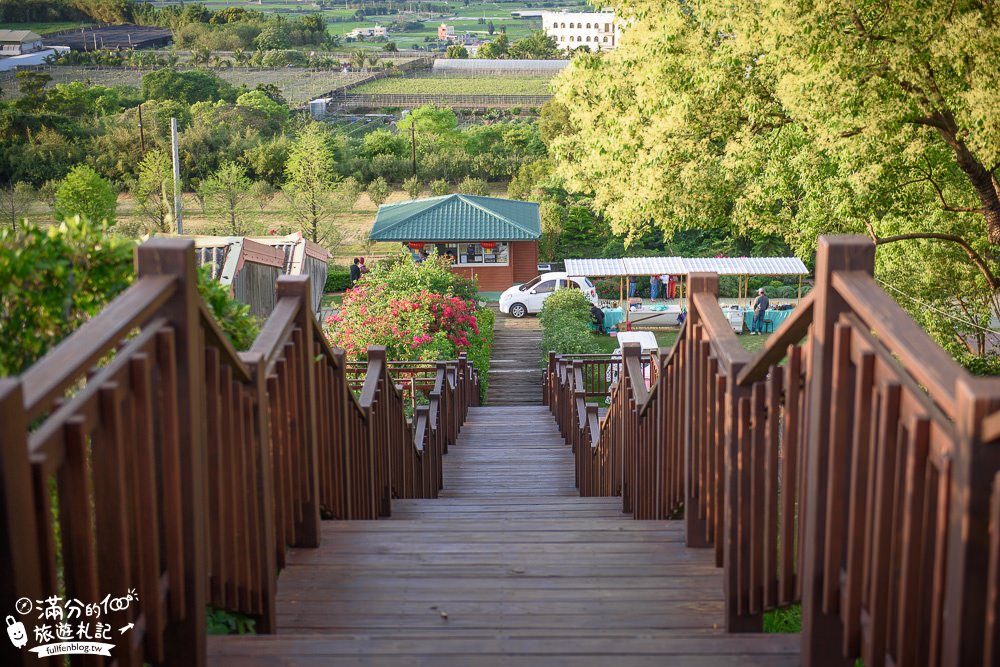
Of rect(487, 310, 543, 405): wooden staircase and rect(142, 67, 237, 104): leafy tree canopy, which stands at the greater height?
rect(142, 67, 237, 104): leafy tree canopy

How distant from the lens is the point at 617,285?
29703 millimetres

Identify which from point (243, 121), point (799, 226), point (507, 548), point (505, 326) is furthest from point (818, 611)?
point (243, 121)

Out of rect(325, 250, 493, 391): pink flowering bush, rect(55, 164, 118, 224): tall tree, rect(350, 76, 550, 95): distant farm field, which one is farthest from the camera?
rect(350, 76, 550, 95): distant farm field

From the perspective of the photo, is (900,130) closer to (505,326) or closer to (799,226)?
(799,226)

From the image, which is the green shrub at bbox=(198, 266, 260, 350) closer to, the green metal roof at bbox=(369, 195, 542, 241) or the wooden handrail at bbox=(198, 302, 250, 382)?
the wooden handrail at bbox=(198, 302, 250, 382)

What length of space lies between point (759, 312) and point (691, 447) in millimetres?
20782

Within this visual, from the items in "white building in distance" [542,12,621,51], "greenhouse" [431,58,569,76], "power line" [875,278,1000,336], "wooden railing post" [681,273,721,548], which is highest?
"white building in distance" [542,12,621,51]

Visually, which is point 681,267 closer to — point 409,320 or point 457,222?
point 457,222

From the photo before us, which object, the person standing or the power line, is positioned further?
the person standing

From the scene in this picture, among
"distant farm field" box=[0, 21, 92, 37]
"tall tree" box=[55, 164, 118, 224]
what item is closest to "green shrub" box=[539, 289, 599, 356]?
"tall tree" box=[55, 164, 118, 224]

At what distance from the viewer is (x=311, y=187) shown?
35.6 meters

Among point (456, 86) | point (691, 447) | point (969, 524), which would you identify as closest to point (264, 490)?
point (691, 447)

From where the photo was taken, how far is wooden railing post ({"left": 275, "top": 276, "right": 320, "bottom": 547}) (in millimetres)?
3666

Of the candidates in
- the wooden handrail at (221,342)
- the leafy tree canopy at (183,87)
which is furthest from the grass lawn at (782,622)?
the leafy tree canopy at (183,87)
